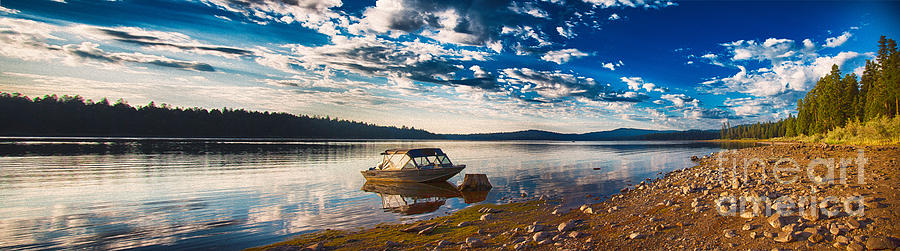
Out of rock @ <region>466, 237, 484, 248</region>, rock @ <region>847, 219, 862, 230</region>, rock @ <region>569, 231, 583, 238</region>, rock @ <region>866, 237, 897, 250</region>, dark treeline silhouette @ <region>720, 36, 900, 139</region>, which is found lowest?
rock @ <region>466, 237, 484, 248</region>

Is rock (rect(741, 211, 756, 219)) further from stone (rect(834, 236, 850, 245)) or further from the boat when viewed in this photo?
the boat

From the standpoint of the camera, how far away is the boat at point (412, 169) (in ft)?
92.2

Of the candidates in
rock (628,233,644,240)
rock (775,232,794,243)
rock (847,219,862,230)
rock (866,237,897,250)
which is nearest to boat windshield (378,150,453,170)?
rock (628,233,644,240)

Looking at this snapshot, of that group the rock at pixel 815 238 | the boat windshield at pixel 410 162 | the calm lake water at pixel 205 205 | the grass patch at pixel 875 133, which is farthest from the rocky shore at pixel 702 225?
the grass patch at pixel 875 133

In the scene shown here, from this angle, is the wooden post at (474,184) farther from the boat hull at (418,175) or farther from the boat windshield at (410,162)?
the boat windshield at (410,162)

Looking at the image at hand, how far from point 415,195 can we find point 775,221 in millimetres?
18573

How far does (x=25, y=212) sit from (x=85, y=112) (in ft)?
726

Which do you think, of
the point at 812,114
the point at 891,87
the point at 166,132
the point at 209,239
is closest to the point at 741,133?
the point at 812,114

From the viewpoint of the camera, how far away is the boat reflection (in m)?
19.1

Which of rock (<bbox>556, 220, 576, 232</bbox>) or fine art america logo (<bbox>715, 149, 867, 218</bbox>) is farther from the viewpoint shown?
rock (<bbox>556, 220, 576, 232</bbox>)

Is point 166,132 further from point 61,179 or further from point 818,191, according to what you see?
point 818,191

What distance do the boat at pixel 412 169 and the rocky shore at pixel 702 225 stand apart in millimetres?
12200

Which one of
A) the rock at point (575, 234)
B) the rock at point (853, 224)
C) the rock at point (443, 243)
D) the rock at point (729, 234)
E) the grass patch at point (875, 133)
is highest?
the grass patch at point (875, 133)

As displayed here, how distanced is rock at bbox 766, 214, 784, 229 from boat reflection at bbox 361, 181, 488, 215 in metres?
13.0
